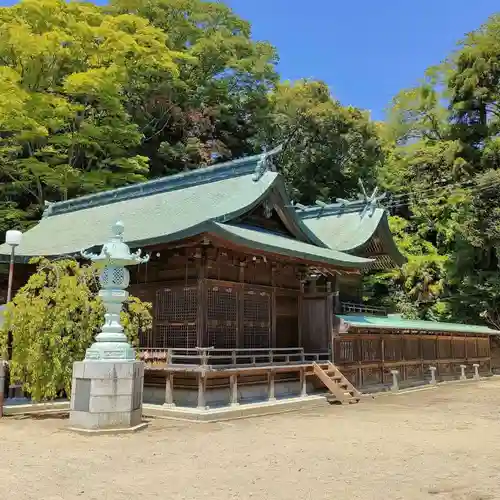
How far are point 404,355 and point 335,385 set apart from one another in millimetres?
7069

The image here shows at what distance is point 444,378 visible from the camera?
82.5ft

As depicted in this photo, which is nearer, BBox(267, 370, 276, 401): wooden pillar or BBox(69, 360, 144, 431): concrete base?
BBox(69, 360, 144, 431): concrete base

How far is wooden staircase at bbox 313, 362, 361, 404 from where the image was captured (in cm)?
1625

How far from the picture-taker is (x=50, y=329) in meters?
11.7

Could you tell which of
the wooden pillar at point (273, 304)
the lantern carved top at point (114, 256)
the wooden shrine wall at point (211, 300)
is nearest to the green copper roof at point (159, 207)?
the wooden shrine wall at point (211, 300)

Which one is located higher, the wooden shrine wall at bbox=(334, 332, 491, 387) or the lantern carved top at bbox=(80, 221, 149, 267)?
the lantern carved top at bbox=(80, 221, 149, 267)

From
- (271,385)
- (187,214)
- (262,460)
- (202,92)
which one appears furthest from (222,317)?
(202,92)

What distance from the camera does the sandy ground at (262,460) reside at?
6293 mm

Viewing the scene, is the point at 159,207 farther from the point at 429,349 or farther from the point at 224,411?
the point at 429,349

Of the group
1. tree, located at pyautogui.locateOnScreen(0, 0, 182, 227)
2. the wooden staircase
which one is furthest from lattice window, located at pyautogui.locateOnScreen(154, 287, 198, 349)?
tree, located at pyautogui.locateOnScreen(0, 0, 182, 227)

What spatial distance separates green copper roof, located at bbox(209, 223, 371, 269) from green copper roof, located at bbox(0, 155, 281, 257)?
0.92 m

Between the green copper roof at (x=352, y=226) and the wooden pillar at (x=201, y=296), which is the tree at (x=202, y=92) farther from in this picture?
the wooden pillar at (x=201, y=296)

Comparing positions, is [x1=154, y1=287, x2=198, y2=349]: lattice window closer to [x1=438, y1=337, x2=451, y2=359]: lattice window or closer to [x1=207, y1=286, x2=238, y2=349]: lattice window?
[x1=207, y1=286, x2=238, y2=349]: lattice window

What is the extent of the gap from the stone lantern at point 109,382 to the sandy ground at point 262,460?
47cm
